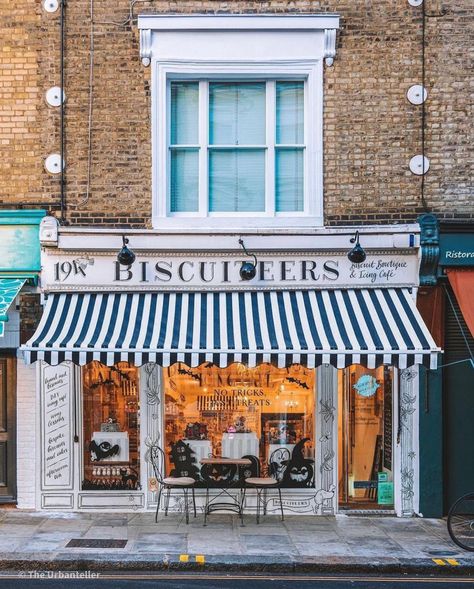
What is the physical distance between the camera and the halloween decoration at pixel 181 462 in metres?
12.0

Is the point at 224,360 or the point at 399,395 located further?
the point at 399,395

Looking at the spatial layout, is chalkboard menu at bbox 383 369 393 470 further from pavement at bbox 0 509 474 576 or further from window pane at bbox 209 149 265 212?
window pane at bbox 209 149 265 212

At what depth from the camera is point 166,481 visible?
442 inches

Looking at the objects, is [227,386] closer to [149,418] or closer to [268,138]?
[149,418]

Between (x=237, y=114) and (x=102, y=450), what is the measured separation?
5807 mm

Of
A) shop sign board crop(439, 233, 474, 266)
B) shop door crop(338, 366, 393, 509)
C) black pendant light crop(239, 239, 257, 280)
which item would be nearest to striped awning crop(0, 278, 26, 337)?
black pendant light crop(239, 239, 257, 280)

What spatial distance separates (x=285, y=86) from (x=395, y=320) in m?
4.21

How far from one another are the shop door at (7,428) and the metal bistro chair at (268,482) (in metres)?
3.74

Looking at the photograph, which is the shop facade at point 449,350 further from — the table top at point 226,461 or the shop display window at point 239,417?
the table top at point 226,461

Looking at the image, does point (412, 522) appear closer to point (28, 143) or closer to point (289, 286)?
point (289, 286)

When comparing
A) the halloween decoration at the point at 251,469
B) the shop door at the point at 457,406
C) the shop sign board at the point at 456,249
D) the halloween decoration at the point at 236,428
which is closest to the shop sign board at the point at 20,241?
the halloween decoration at the point at 236,428

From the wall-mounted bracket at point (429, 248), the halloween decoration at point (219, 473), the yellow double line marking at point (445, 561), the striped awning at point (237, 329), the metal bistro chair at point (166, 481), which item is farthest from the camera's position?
the halloween decoration at point (219, 473)

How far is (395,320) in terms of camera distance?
428 inches

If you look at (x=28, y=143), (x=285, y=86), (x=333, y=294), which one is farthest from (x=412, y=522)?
(x=28, y=143)
